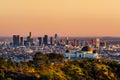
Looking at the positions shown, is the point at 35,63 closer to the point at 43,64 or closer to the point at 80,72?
the point at 43,64

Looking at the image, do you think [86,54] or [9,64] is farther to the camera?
[86,54]

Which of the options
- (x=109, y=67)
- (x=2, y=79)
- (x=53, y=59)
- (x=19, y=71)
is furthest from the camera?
(x=53, y=59)

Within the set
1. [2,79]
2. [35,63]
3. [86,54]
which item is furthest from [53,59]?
[86,54]

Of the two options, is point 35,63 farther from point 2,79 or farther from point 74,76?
point 2,79

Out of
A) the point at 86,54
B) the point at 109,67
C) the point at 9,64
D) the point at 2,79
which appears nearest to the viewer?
the point at 2,79

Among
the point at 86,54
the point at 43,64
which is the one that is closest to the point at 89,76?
the point at 43,64

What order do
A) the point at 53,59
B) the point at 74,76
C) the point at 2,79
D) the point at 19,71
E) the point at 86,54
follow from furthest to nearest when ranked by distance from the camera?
the point at 86,54, the point at 53,59, the point at 74,76, the point at 19,71, the point at 2,79
